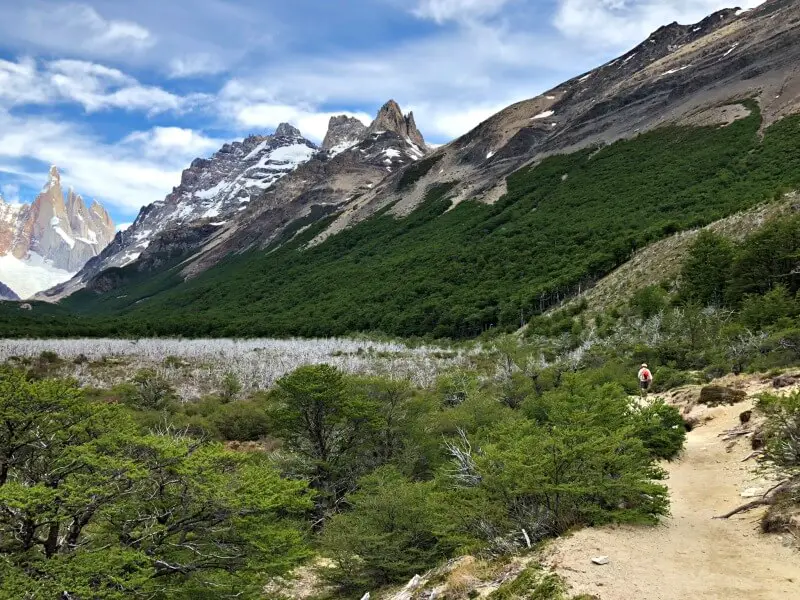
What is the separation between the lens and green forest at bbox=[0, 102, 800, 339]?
55281 millimetres

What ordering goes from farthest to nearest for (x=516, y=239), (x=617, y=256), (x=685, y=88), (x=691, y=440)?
(x=685, y=88), (x=516, y=239), (x=617, y=256), (x=691, y=440)

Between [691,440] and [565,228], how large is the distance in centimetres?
5745

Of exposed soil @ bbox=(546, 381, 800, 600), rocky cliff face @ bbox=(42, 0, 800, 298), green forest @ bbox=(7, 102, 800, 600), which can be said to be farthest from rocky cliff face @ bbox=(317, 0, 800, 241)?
exposed soil @ bbox=(546, 381, 800, 600)

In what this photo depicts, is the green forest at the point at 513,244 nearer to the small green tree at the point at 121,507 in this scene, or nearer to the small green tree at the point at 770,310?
the small green tree at the point at 770,310

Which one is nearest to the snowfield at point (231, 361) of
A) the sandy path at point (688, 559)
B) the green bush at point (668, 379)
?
the green bush at point (668, 379)

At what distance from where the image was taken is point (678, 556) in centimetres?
783

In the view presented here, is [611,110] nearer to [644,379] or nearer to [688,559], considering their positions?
[644,379]

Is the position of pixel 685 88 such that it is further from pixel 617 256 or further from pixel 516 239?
pixel 617 256

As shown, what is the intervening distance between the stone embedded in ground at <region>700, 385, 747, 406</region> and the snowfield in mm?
17833

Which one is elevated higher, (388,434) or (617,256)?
(617,256)

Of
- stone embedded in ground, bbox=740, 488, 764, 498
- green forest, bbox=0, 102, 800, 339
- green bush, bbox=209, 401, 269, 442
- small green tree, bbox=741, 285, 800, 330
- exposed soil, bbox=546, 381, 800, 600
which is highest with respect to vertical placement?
green forest, bbox=0, 102, 800, 339

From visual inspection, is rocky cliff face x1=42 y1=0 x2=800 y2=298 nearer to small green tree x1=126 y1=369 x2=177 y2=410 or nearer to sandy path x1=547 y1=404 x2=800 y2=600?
small green tree x1=126 y1=369 x2=177 y2=410

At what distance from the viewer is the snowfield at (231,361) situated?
3825cm

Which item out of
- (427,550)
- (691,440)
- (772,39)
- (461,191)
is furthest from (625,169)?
(427,550)
